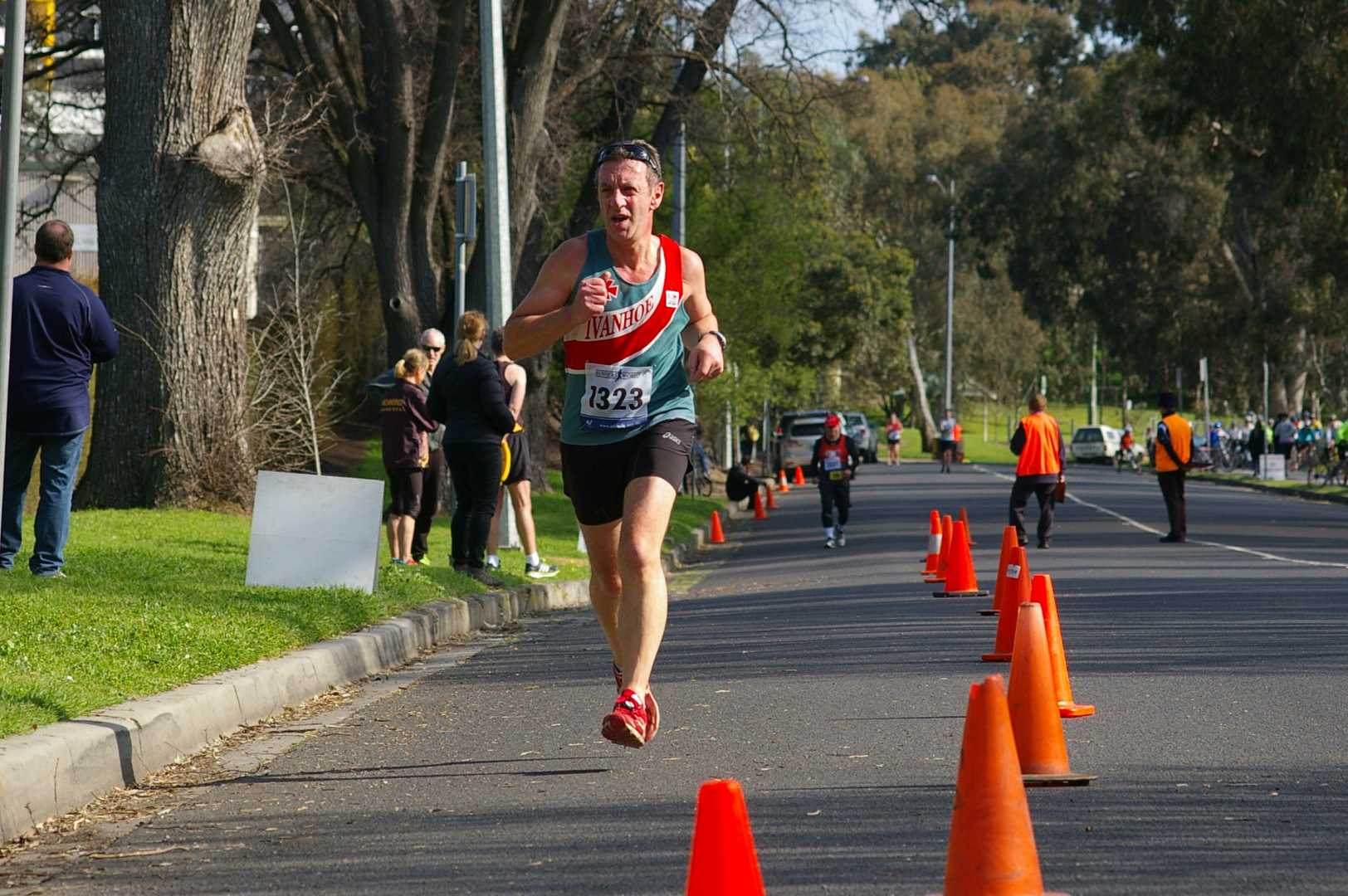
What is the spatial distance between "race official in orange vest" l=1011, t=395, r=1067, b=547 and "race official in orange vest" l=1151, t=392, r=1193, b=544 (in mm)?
1494

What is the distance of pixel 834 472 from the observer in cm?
2283

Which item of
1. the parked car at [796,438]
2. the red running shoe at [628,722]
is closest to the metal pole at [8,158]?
the red running shoe at [628,722]

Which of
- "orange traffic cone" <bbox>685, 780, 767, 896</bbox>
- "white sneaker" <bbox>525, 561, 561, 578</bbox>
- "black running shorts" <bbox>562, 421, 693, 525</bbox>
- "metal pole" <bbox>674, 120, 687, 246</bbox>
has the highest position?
"metal pole" <bbox>674, 120, 687, 246</bbox>

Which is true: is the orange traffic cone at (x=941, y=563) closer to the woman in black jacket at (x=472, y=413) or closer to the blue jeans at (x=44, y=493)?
the woman in black jacket at (x=472, y=413)

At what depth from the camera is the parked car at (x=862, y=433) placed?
60000mm

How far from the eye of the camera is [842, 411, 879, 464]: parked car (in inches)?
2362

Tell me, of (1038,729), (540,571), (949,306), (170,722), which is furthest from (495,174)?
(949,306)

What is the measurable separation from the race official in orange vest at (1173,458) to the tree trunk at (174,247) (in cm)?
1044

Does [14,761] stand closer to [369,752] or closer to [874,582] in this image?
[369,752]

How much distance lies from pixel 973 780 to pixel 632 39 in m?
22.6

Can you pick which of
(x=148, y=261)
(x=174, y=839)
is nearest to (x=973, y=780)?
(x=174, y=839)

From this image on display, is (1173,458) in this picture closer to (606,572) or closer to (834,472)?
(834,472)

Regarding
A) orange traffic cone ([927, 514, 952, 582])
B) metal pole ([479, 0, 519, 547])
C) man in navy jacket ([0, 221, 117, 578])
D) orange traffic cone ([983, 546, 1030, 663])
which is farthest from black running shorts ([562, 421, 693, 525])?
metal pole ([479, 0, 519, 547])

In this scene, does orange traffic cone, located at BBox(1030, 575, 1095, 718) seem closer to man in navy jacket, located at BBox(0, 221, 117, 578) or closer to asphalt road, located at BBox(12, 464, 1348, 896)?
asphalt road, located at BBox(12, 464, 1348, 896)
